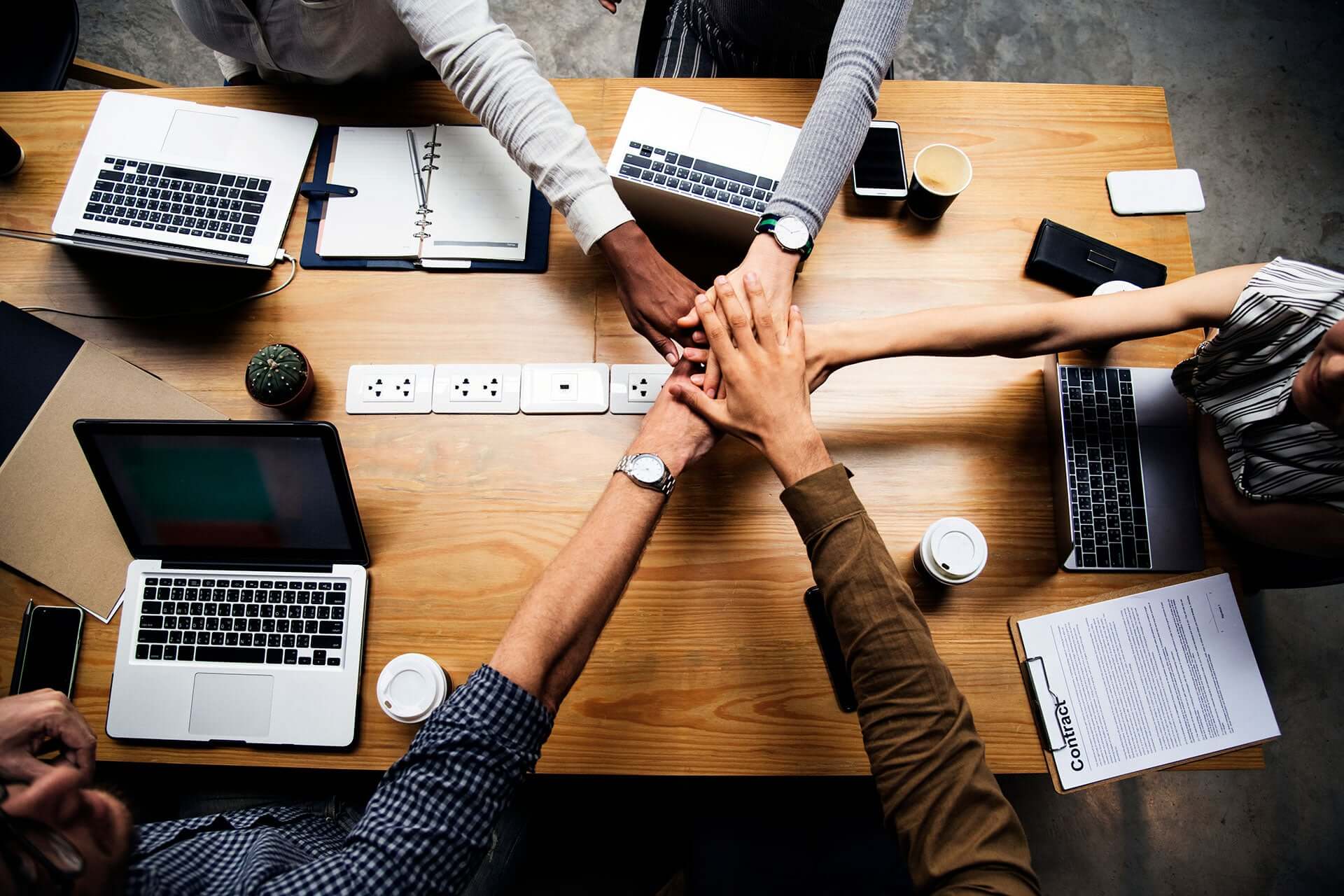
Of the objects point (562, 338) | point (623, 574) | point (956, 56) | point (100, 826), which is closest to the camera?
point (100, 826)

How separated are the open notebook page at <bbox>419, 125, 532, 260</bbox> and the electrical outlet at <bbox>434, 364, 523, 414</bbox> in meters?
0.21

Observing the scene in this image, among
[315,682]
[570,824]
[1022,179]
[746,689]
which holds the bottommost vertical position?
[570,824]

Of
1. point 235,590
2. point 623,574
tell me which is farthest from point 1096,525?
point 235,590

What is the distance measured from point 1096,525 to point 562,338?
3.04 ft

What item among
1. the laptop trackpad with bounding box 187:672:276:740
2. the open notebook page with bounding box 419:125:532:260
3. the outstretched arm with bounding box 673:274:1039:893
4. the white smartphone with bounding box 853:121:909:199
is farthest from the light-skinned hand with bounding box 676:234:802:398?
the laptop trackpad with bounding box 187:672:276:740

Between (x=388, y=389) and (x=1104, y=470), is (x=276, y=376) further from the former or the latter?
(x=1104, y=470)

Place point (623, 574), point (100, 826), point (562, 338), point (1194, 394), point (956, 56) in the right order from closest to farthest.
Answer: point (100, 826) < point (623, 574) < point (1194, 394) < point (562, 338) < point (956, 56)

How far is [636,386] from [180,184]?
85 centimetres

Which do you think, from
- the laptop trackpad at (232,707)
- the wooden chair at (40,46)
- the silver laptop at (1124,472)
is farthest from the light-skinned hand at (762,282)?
the wooden chair at (40,46)

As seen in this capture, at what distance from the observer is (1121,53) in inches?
95.8

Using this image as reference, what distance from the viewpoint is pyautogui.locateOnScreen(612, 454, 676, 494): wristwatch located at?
1065 millimetres

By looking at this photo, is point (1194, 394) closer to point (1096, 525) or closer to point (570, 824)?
point (1096, 525)

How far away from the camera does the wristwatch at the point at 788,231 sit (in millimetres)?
1156

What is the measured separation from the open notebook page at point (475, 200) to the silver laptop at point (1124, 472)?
0.96 metres
